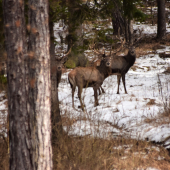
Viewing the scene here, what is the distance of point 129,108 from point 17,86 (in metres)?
4.97

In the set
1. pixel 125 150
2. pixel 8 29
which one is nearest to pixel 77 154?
pixel 125 150

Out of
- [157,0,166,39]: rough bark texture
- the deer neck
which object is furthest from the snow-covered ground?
[157,0,166,39]: rough bark texture

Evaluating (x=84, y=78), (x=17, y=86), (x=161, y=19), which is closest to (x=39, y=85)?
(x=17, y=86)

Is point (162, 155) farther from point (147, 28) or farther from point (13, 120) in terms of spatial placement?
point (147, 28)

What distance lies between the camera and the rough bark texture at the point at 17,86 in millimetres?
3408

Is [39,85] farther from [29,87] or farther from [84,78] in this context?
[84,78]

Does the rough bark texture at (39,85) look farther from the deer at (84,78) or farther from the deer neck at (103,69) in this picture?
the deer neck at (103,69)

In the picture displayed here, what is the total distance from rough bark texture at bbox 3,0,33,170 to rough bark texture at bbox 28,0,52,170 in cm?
10

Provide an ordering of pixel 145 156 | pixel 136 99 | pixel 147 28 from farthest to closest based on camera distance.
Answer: pixel 147 28
pixel 136 99
pixel 145 156

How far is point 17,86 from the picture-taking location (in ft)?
11.2

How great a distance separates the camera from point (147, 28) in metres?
21.3

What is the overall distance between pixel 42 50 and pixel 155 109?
15.5 ft

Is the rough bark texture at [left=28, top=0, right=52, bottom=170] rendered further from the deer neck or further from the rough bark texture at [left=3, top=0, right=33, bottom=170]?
the deer neck

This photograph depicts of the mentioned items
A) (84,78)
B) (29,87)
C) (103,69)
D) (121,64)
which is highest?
(121,64)
